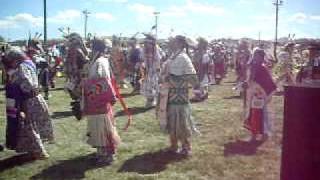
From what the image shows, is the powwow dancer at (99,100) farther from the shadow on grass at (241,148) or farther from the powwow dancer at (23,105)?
the shadow on grass at (241,148)

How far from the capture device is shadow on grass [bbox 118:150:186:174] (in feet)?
24.5

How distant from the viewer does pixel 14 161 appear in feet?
26.0

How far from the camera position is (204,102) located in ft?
51.1

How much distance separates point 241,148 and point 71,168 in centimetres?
297

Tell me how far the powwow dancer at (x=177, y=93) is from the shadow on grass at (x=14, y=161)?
211cm

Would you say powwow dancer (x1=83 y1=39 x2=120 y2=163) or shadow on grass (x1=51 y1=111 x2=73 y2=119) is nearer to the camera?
powwow dancer (x1=83 y1=39 x2=120 y2=163)

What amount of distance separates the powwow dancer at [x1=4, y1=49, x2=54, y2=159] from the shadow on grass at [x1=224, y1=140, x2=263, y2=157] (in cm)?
296

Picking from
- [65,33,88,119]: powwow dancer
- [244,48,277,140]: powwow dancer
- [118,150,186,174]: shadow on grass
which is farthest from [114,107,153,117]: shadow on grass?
[118,150,186,174]: shadow on grass

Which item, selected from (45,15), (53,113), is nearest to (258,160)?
(53,113)

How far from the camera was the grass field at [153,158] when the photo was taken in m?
7.21

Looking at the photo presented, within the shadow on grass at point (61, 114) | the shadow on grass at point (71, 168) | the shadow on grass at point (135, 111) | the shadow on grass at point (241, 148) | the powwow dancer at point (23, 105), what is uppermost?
the powwow dancer at point (23, 105)

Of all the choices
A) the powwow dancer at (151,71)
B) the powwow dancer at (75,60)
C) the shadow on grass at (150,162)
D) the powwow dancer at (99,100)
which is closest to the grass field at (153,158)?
the shadow on grass at (150,162)

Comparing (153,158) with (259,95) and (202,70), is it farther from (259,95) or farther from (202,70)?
(202,70)

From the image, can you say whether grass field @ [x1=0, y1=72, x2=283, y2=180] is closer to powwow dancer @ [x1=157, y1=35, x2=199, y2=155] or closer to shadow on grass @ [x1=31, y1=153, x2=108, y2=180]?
shadow on grass @ [x1=31, y1=153, x2=108, y2=180]
